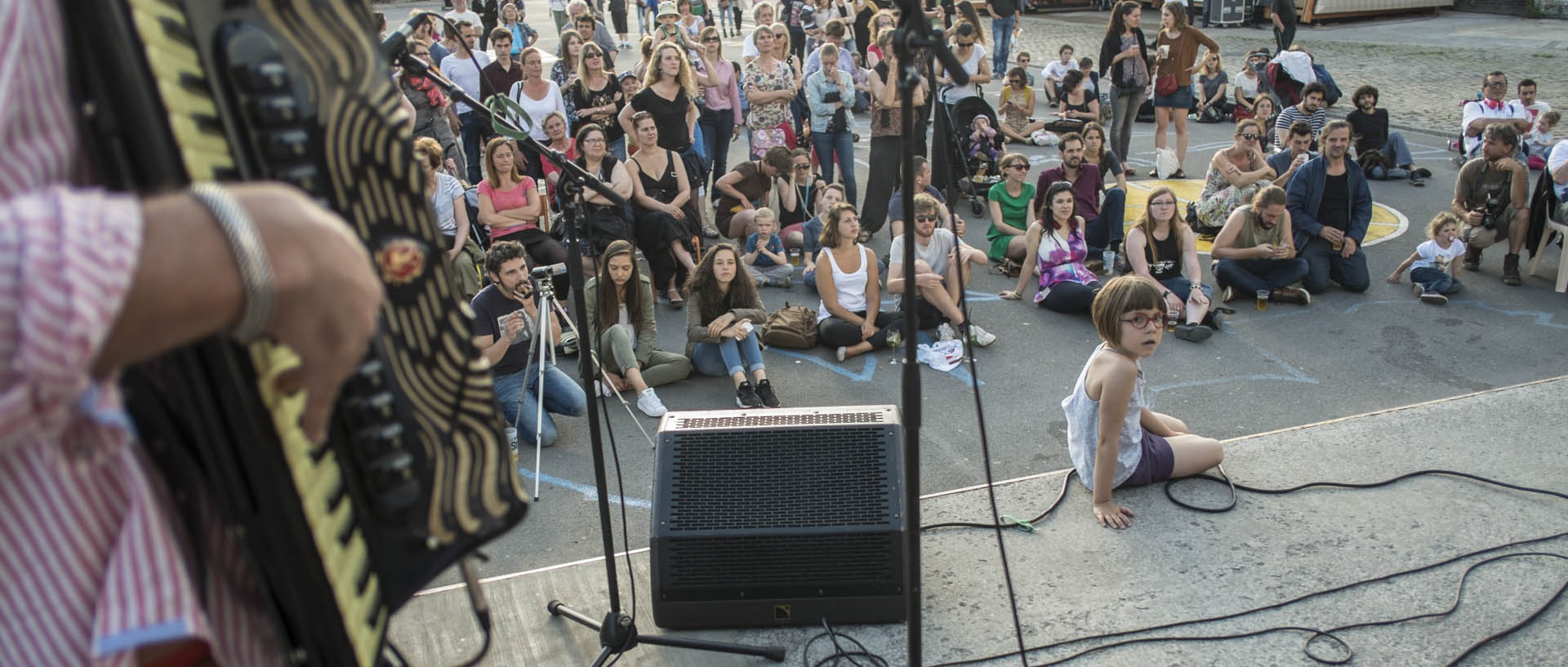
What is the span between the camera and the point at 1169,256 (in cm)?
816

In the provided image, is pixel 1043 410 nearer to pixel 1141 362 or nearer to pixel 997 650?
pixel 1141 362

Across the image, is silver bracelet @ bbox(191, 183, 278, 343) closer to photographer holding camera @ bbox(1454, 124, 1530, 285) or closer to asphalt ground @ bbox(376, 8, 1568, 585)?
asphalt ground @ bbox(376, 8, 1568, 585)

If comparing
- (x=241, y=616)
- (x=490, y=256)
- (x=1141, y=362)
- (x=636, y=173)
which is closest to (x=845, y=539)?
(x=241, y=616)

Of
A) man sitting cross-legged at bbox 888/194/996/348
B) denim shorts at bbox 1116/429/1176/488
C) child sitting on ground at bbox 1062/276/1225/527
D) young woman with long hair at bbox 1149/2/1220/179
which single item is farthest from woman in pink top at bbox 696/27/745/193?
denim shorts at bbox 1116/429/1176/488

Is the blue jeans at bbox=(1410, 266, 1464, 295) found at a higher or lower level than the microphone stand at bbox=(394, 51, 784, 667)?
lower

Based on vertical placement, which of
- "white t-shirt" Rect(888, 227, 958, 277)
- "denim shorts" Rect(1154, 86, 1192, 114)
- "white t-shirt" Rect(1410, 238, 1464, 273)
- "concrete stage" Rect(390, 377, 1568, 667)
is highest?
"denim shorts" Rect(1154, 86, 1192, 114)

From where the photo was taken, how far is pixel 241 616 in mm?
1275

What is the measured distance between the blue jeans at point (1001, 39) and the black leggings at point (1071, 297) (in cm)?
1257

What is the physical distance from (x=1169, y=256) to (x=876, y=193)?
8.93ft

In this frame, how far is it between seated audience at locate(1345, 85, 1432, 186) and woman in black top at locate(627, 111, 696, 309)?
7.24 meters

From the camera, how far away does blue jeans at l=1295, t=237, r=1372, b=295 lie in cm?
841

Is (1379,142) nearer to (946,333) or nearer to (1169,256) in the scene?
(1169,256)

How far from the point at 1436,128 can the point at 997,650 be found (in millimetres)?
13004

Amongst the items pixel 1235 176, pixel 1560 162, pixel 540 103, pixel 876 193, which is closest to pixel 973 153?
pixel 876 193
